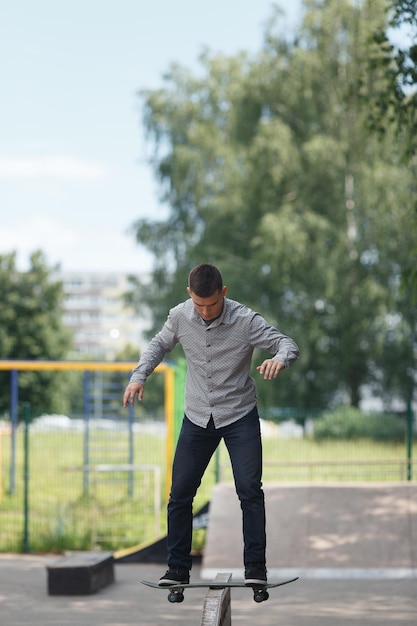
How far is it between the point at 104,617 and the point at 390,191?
25460 millimetres

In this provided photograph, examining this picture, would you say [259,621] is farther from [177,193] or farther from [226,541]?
[177,193]

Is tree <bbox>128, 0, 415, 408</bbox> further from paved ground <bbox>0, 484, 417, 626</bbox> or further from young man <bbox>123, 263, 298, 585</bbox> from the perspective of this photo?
young man <bbox>123, 263, 298, 585</bbox>

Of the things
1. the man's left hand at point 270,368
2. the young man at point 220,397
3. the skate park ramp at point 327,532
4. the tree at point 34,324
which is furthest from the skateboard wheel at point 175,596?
the tree at point 34,324

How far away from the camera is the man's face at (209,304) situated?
611 centimetres

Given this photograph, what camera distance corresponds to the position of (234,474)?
644 cm

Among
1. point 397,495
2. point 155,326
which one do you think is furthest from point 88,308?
point 397,495

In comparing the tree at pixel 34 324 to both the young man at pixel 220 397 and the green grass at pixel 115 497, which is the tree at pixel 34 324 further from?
the young man at pixel 220 397

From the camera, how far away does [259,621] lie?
358 inches

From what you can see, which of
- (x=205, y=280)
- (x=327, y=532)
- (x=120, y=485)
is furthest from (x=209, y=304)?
(x=120, y=485)

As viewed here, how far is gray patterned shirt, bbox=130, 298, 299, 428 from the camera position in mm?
6332

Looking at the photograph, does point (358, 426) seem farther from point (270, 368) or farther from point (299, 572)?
point (270, 368)

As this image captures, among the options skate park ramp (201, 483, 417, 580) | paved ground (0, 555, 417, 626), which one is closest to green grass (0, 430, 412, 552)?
skate park ramp (201, 483, 417, 580)

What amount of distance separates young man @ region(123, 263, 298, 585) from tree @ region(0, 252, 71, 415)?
149 feet

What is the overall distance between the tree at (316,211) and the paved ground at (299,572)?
784 inches
